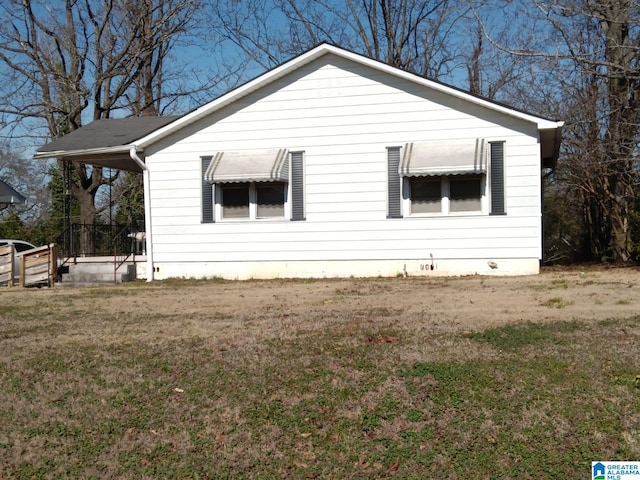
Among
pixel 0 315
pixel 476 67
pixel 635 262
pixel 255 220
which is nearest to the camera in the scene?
pixel 0 315

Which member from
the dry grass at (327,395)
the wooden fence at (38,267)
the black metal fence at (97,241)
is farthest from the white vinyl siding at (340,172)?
the dry grass at (327,395)

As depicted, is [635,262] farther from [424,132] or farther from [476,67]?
[476,67]

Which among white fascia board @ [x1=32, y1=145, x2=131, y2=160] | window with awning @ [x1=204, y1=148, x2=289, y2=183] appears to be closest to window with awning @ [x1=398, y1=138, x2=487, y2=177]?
window with awning @ [x1=204, y1=148, x2=289, y2=183]

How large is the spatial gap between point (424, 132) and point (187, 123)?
16.8ft

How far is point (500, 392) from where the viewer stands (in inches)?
205

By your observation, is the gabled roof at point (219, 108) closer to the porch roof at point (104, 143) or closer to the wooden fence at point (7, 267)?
the porch roof at point (104, 143)

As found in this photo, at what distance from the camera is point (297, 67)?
14.0 meters

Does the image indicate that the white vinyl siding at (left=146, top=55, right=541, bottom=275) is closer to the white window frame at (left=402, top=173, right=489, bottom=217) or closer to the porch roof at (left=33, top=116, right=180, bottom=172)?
the white window frame at (left=402, top=173, right=489, bottom=217)

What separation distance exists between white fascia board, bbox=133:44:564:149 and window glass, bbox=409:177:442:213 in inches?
71.3

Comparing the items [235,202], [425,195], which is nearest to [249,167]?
[235,202]

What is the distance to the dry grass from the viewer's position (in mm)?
→ 4477

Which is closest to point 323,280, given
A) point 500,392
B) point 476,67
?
point 500,392

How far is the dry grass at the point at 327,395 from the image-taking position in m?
4.48

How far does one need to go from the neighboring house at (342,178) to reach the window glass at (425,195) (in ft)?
0.07
